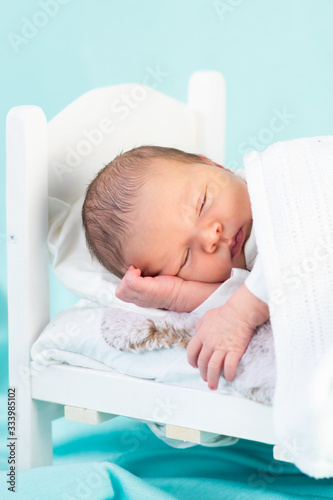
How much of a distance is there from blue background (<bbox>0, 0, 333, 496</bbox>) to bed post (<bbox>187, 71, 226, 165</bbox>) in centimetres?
26

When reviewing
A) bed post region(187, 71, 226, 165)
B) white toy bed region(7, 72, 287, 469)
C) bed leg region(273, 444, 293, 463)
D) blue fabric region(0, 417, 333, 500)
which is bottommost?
blue fabric region(0, 417, 333, 500)

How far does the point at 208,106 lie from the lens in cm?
181

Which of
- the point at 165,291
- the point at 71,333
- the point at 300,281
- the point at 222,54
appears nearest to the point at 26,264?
the point at 71,333

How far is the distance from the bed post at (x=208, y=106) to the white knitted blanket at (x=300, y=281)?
2.34 ft

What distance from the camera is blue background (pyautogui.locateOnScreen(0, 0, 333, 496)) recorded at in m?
1.98

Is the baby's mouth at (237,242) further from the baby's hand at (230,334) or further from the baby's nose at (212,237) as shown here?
the baby's hand at (230,334)

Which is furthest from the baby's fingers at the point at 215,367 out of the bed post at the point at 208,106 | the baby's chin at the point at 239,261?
the bed post at the point at 208,106

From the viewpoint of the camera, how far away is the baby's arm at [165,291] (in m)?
1.16

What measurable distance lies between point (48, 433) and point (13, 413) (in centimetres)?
9

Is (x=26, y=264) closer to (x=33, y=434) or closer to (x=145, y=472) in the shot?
(x=33, y=434)

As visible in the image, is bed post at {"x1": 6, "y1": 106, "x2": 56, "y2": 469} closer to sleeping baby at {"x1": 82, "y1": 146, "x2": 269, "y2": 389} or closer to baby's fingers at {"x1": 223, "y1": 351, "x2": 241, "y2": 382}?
sleeping baby at {"x1": 82, "y1": 146, "x2": 269, "y2": 389}

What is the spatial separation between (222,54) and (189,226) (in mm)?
1175

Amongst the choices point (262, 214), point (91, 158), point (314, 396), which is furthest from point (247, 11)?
point (314, 396)

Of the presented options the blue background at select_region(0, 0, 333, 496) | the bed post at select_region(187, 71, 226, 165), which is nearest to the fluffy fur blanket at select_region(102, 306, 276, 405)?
the bed post at select_region(187, 71, 226, 165)
